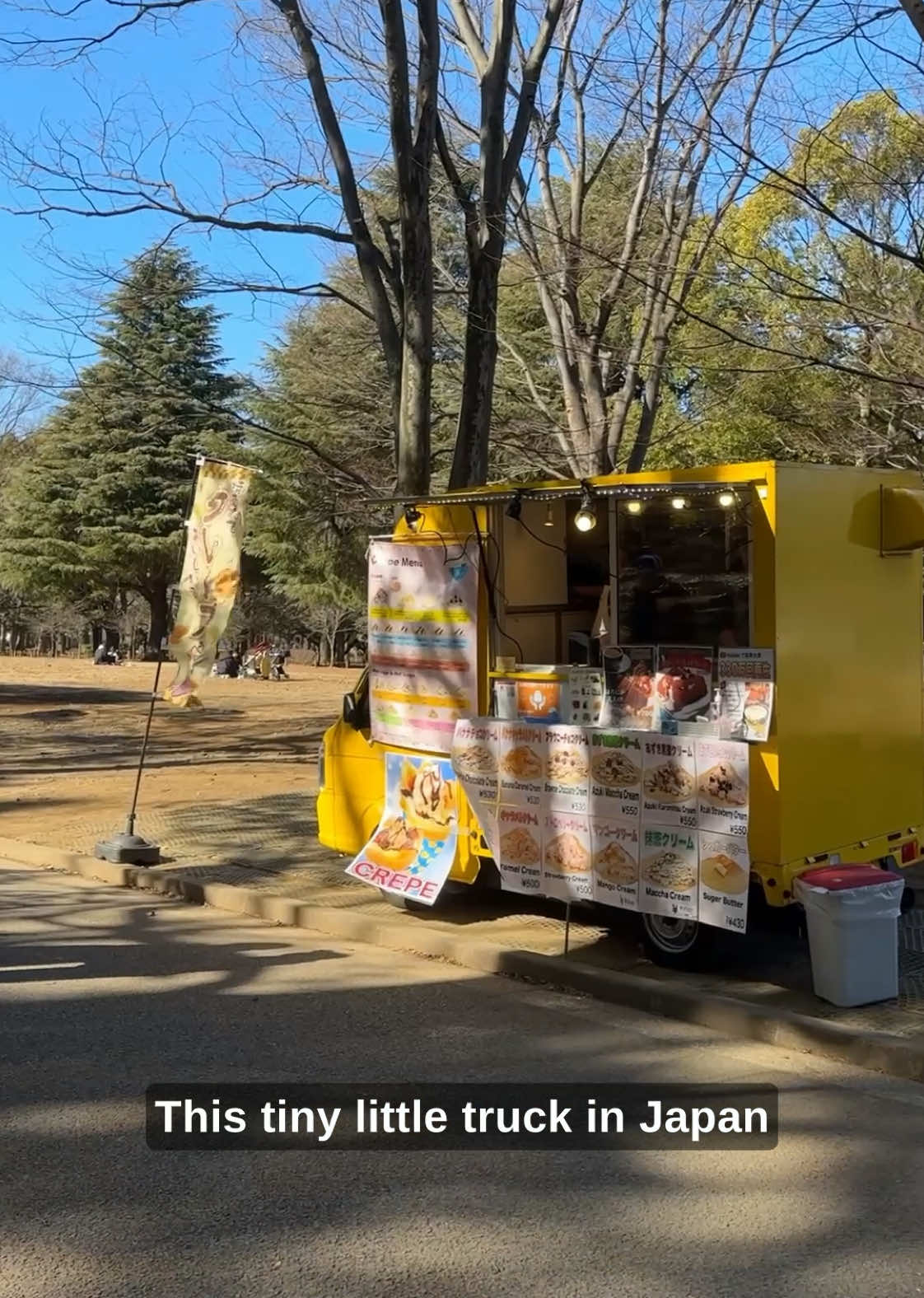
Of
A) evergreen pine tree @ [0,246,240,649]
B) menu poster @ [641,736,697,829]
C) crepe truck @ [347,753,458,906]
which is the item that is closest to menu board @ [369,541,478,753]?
crepe truck @ [347,753,458,906]

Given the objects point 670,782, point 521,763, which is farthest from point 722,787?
point 521,763

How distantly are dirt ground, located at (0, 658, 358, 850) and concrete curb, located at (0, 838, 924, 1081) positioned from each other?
2.40 meters

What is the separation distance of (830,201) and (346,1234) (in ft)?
33.9

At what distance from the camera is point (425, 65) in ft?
34.4

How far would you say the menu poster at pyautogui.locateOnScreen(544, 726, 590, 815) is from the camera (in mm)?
6758

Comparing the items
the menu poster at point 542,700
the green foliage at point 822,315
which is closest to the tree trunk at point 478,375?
the green foliage at point 822,315

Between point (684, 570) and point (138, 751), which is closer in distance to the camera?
point (684, 570)

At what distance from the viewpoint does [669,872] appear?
6379 mm

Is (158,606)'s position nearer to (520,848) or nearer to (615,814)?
(520,848)

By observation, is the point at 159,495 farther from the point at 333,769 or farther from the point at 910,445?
the point at 333,769

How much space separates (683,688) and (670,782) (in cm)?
62

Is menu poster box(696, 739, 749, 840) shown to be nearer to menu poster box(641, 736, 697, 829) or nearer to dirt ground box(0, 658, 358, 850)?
menu poster box(641, 736, 697, 829)

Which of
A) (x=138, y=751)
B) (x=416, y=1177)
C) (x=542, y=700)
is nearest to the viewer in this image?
(x=416, y=1177)

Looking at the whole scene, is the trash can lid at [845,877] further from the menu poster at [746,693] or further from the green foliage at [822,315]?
the green foliage at [822,315]
